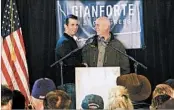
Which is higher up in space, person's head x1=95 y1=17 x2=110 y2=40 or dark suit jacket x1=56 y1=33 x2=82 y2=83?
person's head x1=95 y1=17 x2=110 y2=40

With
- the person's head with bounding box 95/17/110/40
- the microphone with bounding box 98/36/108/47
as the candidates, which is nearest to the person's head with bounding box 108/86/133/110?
the microphone with bounding box 98/36/108/47

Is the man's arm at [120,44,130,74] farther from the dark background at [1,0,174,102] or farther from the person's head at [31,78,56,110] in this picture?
the person's head at [31,78,56,110]

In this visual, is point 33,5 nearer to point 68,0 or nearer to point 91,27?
point 68,0

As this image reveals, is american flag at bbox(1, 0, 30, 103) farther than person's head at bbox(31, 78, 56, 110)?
Yes

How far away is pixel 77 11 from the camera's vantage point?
15.0 feet

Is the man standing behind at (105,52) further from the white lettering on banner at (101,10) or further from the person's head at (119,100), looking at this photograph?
the person's head at (119,100)

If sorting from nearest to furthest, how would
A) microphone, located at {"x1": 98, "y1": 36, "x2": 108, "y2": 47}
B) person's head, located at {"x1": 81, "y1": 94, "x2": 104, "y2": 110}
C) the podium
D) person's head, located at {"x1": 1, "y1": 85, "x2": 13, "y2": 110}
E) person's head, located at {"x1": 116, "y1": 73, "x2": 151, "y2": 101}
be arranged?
1. person's head, located at {"x1": 1, "y1": 85, "x2": 13, "y2": 110}
2. person's head, located at {"x1": 81, "y1": 94, "x2": 104, "y2": 110}
3. person's head, located at {"x1": 116, "y1": 73, "x2": 151, "y2": 101}
4. the podium
5. microphone, located at {"x1": 98, "y1": 36, "x2": 108, "y2": 47}

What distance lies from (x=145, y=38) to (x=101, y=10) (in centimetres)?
57

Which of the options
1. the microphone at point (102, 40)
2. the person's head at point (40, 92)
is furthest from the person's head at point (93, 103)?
the microphone at point (102, 40)

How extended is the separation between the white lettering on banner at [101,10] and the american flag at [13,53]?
67 cm

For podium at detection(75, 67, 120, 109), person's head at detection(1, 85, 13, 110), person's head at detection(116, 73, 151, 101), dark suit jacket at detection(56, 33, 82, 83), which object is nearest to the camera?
person's head at detection(1, 85, 13, 110)

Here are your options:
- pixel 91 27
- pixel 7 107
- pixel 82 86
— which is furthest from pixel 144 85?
pixel 91 27

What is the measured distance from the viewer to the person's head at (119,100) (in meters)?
2.40

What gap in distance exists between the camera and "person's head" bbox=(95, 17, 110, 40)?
4.42 meters
